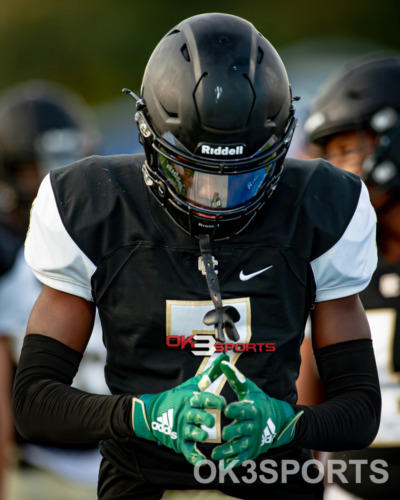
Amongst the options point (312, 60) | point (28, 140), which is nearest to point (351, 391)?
point (28, 140)

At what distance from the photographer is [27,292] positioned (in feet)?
14.6

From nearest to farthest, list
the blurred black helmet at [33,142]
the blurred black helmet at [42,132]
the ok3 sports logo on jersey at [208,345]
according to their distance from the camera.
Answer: the ok3 sports logo on jersey at [208,345], the blurred black helmet at [33,142], the blurred black helmet at [42,132]

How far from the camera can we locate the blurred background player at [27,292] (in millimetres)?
4352

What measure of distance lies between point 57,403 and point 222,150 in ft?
2.50

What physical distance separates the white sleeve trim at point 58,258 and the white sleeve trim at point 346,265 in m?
0.61

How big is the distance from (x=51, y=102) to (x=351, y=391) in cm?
434

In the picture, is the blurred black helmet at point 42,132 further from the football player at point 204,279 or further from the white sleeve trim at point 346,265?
the white sleeve trim at point 346,265

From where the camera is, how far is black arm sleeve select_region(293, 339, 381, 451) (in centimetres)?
226

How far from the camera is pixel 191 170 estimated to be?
2291 mm

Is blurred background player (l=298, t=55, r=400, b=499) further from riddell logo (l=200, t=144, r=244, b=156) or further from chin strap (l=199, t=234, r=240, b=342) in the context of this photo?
riddell logo (l=200, t=144, r=244, b=156)

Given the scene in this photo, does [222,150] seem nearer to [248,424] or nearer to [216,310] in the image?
[216,310]

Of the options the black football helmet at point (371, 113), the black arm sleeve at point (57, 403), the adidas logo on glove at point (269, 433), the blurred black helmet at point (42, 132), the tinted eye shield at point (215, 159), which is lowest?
the adidas logo on glove at point (269, 433)

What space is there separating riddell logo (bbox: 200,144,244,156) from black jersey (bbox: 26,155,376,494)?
231mm

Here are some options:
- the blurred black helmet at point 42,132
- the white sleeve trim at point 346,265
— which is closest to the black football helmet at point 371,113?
the white sleeve trim at point 346,265
